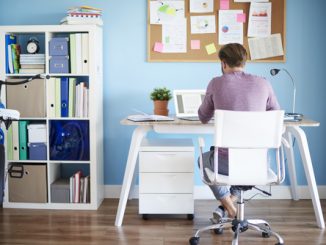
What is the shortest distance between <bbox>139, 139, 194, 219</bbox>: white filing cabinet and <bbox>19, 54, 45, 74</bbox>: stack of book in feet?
3.69

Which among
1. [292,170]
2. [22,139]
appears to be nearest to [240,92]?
[292,170]

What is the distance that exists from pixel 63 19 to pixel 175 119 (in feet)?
4.12

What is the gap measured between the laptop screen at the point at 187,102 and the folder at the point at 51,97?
3.23ft

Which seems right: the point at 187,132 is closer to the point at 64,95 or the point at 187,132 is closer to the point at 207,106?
the point at 207,106

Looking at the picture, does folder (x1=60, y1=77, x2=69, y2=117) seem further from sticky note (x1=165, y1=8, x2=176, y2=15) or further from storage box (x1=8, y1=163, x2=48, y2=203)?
sticky note (x1=165, y1=8, x2=176, y2=15)

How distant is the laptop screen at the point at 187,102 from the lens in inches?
134

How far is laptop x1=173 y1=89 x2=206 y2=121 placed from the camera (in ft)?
11.2

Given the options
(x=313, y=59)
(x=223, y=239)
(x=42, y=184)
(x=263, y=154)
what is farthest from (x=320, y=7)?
(x=42, y=184)

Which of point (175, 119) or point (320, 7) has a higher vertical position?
point (320, 7)

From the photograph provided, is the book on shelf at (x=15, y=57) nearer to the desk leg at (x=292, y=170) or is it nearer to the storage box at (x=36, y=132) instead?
the storage box at (x=36, y=132)

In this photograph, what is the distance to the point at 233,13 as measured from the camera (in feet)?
12.3

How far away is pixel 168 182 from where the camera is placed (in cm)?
325

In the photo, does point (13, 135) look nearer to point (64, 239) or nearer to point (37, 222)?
point (37, 222)

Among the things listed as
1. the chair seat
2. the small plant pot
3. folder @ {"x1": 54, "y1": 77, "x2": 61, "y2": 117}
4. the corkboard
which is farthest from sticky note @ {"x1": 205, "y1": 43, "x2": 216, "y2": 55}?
the chair seat
